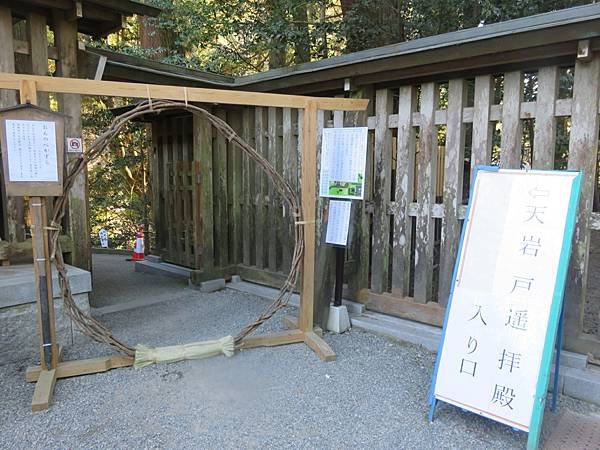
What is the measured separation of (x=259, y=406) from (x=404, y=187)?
233 centimetres

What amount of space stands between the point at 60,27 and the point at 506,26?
165 inches

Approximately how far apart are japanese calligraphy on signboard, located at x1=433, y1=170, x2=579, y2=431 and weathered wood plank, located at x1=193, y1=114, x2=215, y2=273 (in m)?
3.86

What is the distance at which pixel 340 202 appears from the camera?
4.10 meters

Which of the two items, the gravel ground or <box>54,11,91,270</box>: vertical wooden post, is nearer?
the gravel ground

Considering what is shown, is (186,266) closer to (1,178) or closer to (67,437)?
(1,178)

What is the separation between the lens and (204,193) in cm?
598

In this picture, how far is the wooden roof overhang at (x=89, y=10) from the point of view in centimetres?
421

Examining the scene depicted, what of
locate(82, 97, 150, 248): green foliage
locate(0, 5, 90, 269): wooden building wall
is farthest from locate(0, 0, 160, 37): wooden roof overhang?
locate(82, 97, 150, 248): green foliage

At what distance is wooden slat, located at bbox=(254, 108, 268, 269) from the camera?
560cm

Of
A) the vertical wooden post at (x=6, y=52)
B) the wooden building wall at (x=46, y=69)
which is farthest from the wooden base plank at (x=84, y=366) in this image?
the vertical wooden post at (x=6, y=52)

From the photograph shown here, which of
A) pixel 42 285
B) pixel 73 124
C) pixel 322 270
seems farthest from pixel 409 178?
pixel 73 124

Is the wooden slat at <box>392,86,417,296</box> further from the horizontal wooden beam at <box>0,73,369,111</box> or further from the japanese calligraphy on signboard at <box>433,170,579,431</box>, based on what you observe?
the japanese calligraphy on signboard at <box>433,170,579,431</box>

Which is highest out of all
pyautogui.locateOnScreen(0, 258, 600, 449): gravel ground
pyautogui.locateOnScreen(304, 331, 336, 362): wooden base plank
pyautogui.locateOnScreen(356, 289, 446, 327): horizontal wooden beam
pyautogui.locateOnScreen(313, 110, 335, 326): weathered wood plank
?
pyautogui.locateOnScreen(313, 110, 335, 326): weathered wood plank

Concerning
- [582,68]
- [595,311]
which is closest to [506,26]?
[582,68]
